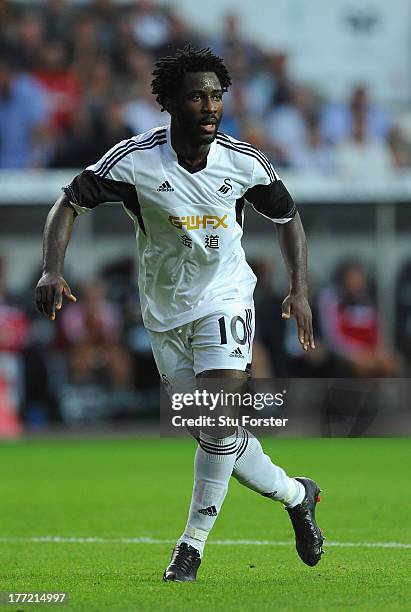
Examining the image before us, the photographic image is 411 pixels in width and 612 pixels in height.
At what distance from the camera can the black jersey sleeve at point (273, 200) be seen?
21.6ft

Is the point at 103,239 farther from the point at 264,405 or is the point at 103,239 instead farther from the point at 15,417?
the point at 264,405

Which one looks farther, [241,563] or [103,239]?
[103,239]

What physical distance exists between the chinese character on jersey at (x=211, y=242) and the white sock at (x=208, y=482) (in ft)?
2.97

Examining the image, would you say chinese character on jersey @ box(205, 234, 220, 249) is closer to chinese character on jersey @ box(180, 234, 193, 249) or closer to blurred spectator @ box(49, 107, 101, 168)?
chinese character on jersey @ box(180, 234, 193, 249)

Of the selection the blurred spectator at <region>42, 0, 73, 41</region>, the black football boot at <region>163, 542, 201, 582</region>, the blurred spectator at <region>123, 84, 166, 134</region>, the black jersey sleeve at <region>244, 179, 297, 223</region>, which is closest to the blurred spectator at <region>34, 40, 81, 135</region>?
the blurred spectator at <region>42, 0, 73, 41</region>

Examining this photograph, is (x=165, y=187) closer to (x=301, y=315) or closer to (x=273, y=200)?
(x=273, y=200)

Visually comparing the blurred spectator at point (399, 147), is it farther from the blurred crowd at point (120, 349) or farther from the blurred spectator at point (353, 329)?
the blurred spectator at point (353, 329)

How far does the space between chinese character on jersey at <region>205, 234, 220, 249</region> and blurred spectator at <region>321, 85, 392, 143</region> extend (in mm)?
13247

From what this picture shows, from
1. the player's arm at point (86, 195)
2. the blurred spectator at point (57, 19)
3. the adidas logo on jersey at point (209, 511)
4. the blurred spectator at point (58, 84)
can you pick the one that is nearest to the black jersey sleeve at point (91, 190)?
the player's arm at point (86, 195)

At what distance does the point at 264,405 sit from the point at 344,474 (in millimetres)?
6346

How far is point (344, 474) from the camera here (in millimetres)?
12562

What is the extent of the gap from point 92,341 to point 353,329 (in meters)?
3.48

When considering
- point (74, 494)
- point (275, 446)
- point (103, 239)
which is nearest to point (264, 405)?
point (74, 494)

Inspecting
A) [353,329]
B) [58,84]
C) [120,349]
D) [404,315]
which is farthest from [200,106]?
[404,315]
